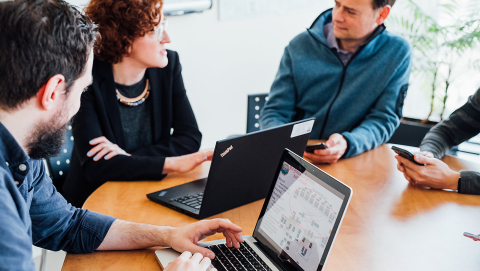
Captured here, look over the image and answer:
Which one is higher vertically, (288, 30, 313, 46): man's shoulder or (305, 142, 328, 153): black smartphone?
(288, 30, 313, 46): man's shoulder

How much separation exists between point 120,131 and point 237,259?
100 cm

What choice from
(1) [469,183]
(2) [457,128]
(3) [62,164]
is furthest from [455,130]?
(3) [62,164]

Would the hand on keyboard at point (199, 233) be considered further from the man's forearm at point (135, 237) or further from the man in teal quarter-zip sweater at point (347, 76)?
the man in teal quarter-zip sweater at point (347, 76)

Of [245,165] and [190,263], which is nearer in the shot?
[190,263]

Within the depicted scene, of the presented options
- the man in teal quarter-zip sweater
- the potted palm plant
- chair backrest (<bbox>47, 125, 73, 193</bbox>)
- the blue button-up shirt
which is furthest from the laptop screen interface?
the potted palm plant

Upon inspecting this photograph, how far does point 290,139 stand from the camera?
1.25 meters

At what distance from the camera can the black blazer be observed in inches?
58.9

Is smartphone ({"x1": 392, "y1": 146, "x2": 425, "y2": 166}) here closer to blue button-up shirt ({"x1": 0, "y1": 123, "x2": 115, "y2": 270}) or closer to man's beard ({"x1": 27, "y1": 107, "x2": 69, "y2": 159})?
blue button-up shirt ({"x1": 0, "y1": 123, "x2": 115, "y2": 270})

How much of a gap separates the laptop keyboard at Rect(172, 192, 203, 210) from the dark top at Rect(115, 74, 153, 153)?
25.5 inches

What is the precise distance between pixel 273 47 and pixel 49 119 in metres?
2.75

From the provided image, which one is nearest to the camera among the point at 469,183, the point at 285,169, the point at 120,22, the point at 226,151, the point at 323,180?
the point at 323,180

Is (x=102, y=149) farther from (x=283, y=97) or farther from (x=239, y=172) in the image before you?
(x=283, y=97)

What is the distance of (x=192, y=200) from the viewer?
1274mm

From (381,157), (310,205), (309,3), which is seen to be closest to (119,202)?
(310,205)
